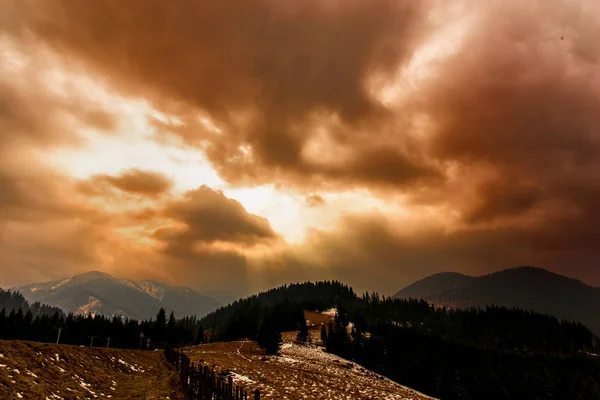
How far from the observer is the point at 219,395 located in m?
18.3

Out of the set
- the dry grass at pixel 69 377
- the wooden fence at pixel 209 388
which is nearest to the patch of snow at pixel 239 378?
the dry grass at pixel 69 377

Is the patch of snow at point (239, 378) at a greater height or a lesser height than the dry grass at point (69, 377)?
lesser

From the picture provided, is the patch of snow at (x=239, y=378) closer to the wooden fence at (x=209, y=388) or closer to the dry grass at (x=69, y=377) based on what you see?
the dry grass at (x=69, y=377)

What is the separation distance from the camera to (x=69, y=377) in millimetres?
22125

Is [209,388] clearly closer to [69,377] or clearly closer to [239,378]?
[69,377]

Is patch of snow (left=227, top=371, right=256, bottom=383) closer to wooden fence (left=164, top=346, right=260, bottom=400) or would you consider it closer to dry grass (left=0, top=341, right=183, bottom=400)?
dry grass (left=0, top=341, right=183, bottom=400)

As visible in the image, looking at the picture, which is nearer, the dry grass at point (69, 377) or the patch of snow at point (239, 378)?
the dry grass at point (69, 377)

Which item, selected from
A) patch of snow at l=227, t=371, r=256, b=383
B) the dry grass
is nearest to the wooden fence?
the dry grass

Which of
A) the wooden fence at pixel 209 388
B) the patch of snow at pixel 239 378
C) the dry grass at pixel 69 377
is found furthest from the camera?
the patch of snow at pixel 239 378

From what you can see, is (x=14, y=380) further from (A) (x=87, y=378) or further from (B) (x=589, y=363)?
(B) (x=589, y=363)

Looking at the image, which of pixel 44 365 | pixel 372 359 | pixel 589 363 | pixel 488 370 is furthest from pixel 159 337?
pixel 589 363

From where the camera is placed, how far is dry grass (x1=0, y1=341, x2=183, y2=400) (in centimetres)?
1747

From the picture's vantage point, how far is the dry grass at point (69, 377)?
1747 cm

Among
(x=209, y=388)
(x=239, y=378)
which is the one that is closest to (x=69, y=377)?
(x=209, y=388)
